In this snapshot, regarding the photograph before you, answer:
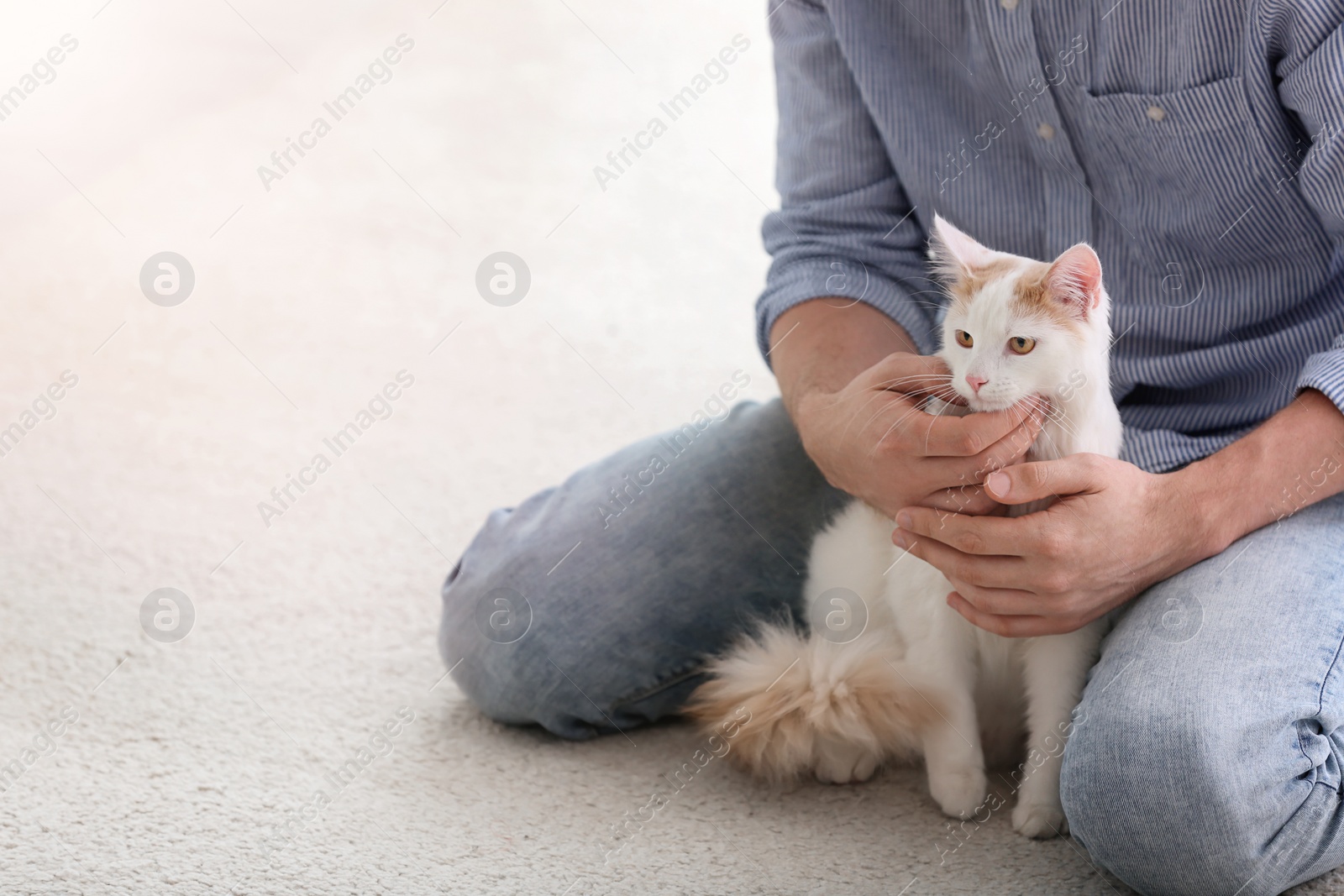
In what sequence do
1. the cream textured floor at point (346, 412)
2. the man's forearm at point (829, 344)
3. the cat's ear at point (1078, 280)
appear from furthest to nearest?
the man's forearm at point (829, 344) → the cream textured floor at point (346, 412) → the cat's ear at point (1078, 280)

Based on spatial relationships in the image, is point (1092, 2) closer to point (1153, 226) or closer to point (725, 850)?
point (1153, 226)

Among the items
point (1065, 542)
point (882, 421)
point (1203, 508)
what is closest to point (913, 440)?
point (882, 421)

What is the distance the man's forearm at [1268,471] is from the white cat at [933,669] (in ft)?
0.27

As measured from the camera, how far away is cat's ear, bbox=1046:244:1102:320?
0.81 m

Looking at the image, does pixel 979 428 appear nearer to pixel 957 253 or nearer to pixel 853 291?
pixel 957 253

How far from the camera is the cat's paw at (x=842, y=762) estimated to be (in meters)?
1.09

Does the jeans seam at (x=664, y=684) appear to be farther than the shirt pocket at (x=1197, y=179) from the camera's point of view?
Yes

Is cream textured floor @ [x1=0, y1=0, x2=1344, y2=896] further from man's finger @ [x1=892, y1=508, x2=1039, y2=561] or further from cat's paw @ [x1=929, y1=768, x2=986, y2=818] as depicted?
man's finger @ [x1=892, y1=508, x2=1039, y2=561]

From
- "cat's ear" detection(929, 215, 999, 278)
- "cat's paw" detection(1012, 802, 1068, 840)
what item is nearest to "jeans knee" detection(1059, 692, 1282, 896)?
"cat's paw" detection(1012, 802, 1068, 840)

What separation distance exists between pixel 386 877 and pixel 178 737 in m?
0.39

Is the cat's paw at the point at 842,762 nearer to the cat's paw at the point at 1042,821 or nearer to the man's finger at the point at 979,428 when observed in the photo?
the cat's paw at the point at 1042,821

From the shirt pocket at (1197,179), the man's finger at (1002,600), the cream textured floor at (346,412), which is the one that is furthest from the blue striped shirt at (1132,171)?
the cream textured floor at (346,412)

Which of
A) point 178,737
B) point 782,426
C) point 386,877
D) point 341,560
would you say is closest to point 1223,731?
point 782,426

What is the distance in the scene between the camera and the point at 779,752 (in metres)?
1.05
